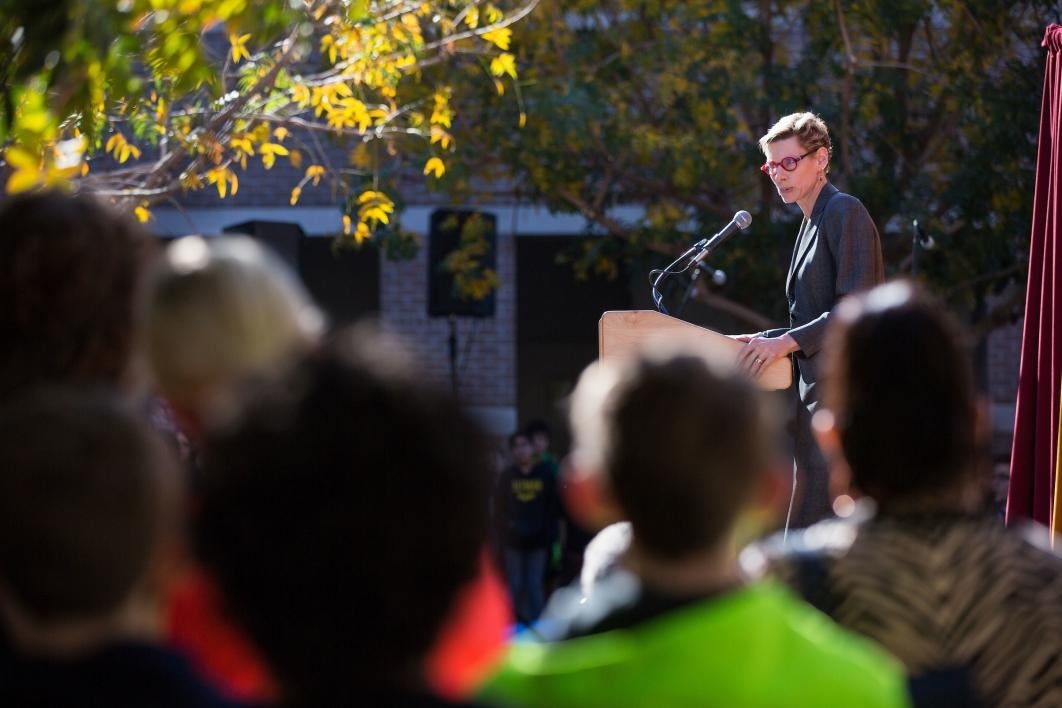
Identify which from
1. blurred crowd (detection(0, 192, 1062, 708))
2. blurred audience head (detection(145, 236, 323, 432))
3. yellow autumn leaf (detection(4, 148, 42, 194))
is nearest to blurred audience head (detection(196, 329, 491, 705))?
blurred crowd (detection(0, 192, 1062, 708))

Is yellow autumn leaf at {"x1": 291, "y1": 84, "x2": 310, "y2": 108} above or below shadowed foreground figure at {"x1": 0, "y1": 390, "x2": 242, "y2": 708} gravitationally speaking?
above

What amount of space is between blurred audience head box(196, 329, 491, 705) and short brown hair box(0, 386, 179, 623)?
7 cm

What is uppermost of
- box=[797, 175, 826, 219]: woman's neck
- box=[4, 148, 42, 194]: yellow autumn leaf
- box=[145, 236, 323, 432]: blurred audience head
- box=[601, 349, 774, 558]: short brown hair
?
box=[4, 148, 42, 194]: yellow autumn leaf

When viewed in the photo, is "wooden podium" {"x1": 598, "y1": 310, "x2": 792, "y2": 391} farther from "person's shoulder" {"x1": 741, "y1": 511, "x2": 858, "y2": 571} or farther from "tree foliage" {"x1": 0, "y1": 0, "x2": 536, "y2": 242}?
"person's shoulder" {"x1": 741, "y1": 511, "x2": 858, "y2": 571}

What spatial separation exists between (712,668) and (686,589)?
120 mm

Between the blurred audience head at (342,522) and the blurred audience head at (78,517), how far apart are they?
2.8 inches

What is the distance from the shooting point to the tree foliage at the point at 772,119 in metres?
11.7

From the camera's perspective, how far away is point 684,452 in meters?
1.87

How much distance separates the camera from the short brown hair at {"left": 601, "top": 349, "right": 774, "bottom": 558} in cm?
187

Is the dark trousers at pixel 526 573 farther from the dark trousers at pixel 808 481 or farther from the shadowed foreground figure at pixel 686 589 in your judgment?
the shadowed foreground figure at pixel 686 589

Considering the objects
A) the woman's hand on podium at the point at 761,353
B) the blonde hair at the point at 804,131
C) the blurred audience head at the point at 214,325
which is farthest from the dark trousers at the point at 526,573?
the blurred audience head at the point at 214,325

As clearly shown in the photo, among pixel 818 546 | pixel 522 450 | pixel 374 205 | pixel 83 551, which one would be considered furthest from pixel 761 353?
pixel 522 450

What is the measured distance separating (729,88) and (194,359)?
33.1ft

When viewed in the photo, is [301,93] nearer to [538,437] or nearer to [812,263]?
[812,263]
